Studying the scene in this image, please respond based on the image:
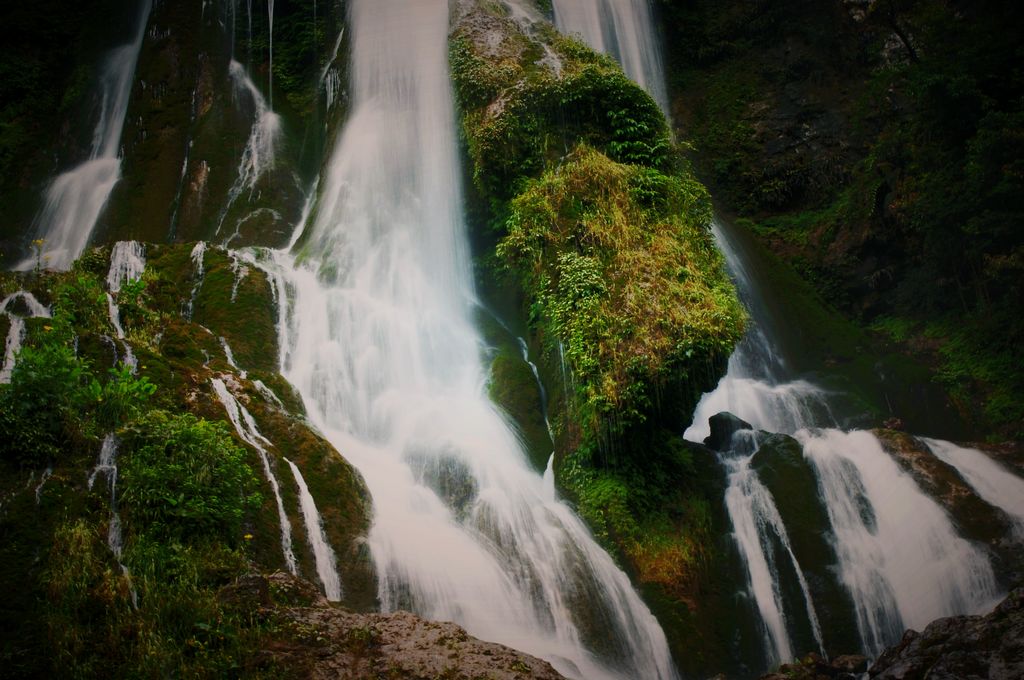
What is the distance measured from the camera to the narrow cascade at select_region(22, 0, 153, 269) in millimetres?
16122

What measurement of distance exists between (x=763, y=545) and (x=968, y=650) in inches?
124

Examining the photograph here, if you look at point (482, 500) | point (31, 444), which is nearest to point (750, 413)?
point (482, 500)

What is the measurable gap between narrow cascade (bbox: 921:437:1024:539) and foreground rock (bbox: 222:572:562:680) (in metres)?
A: 7.89

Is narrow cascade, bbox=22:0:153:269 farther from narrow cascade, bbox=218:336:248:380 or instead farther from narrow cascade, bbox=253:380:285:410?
narrow cascade, bbox=253:380:285:410

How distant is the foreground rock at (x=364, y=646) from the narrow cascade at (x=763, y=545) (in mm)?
4589

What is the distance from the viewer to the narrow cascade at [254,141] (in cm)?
1638

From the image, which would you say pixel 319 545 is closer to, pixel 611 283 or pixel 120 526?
pixel 120 526

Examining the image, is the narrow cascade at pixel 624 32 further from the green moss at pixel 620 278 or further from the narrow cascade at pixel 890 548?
the narrow cascade at pixel 890 548

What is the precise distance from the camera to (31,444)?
534 cm

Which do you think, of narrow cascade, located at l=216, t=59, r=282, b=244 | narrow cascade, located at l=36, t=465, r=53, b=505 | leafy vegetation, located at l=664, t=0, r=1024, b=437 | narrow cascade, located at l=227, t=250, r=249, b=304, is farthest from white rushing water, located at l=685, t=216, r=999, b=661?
narrow cascade, located at l=216, t=59, r=282, b=244

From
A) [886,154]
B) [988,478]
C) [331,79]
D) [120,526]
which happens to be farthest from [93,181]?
[988,478]

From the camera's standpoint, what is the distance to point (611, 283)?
10.1 m

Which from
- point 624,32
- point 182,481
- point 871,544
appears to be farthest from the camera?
point 624,32

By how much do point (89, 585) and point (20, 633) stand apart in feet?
1.56
